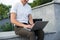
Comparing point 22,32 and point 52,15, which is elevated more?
point 52,15

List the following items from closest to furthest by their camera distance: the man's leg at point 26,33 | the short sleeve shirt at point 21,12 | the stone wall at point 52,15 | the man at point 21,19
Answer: the man's leg at point 26,33
the man at point 21,19
the short sleeve shirt at point 21,12
the stone wall at point 52,15

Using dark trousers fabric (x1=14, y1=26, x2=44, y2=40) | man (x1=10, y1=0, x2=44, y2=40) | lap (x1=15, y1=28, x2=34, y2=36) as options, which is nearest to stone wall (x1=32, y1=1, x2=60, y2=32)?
man (x1=10, y1=0, x2=44, y2=40)

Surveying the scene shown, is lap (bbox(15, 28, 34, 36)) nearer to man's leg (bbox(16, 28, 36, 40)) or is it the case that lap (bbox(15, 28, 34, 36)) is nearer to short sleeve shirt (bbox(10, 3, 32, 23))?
man's leg (bbox(16, 28, 36, 40))

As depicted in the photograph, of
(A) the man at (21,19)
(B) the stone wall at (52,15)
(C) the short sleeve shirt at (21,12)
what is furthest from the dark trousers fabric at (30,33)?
(B) the stone wall at (52,15)

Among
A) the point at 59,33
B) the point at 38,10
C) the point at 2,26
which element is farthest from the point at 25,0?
the point at 2,26

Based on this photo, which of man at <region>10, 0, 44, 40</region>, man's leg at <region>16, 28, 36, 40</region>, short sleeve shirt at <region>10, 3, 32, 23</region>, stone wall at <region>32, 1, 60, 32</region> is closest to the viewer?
man's leg at <region>16, 28, 36, 40</region>

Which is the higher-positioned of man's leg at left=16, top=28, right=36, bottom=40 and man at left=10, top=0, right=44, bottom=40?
man at left=10, top=0, right=44, bottom=40

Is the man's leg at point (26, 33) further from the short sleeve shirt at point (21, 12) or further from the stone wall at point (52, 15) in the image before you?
the stone wall at point (52, 15)

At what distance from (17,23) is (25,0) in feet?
1.63

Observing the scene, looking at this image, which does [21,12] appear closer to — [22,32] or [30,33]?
[22,32]

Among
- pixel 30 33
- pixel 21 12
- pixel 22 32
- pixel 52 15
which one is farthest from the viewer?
pixel 52 15

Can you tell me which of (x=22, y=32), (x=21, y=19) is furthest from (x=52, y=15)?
(x=22, y=32)

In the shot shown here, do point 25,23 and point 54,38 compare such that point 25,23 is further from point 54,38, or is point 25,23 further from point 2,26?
point 2,26

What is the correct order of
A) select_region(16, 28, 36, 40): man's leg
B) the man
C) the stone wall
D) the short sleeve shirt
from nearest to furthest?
select_region(16, 28, 36, 40): man's leg
the man
the short sleeve shirt
the stone wall
